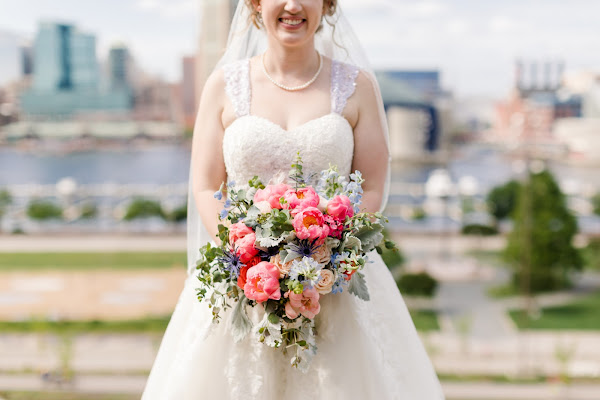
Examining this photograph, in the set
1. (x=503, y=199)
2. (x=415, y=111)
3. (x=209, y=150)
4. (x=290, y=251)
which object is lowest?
(x=503, y=199)

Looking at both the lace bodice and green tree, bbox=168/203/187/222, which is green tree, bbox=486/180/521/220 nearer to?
green tree, bbox=168/203/187/222

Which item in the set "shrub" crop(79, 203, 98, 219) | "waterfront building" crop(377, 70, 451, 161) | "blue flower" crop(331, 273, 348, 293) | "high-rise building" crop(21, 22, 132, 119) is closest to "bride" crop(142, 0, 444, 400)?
"blue flower" crop(331, 273, 348, 293)

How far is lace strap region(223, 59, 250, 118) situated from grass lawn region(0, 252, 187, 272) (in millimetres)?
17816

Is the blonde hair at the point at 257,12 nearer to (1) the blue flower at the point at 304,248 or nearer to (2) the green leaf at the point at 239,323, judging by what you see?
(1) the blue flower at the point at 304,248

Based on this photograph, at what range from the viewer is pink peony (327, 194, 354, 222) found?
1.63 m

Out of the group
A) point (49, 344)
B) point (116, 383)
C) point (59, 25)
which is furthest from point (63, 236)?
point (59, 25)

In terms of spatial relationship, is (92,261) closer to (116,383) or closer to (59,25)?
(116,383)

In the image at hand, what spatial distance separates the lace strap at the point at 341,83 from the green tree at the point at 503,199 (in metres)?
22.4

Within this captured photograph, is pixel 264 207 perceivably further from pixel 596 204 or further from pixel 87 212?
pixel 596 204

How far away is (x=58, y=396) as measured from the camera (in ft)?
25.1

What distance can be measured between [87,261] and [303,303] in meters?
20.0

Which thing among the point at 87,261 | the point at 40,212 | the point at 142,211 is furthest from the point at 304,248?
the point at 40,212

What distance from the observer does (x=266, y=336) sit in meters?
1.70

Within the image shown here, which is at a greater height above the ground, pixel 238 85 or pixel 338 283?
pixel 238 85
